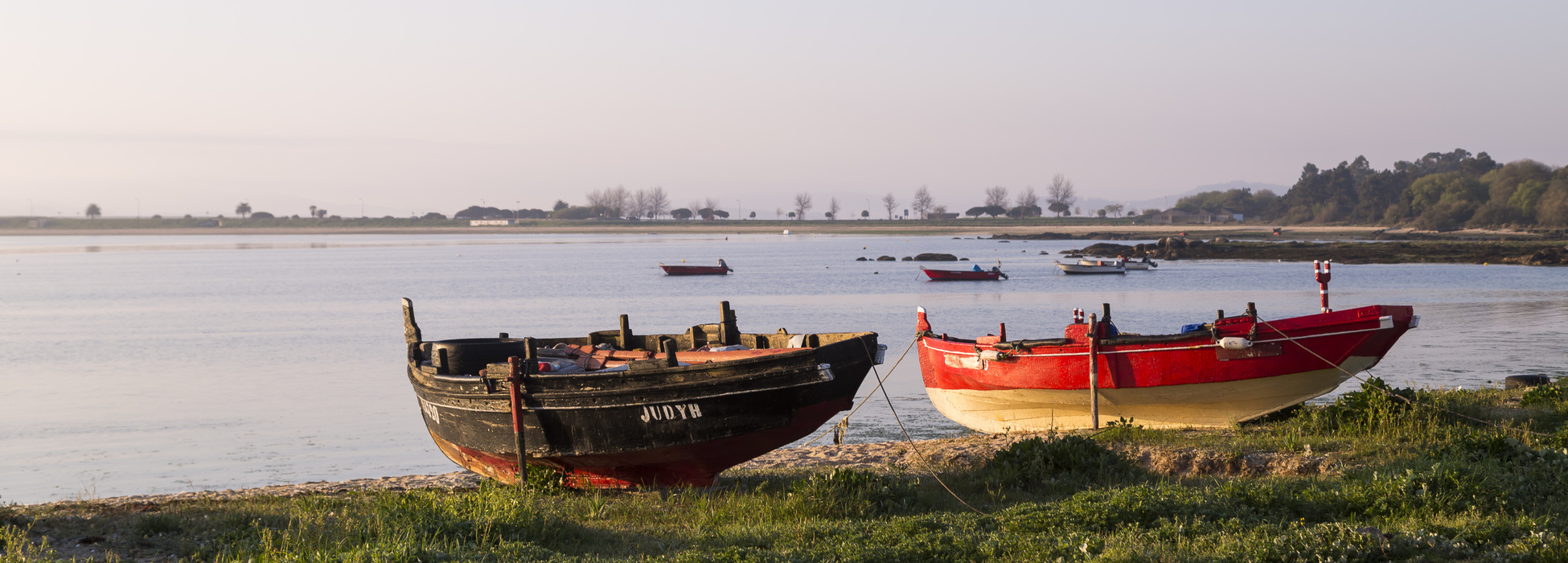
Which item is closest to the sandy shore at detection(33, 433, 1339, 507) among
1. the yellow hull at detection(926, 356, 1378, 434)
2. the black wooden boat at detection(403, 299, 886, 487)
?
the yellow hull at detection(926, 356, 1378, 434)

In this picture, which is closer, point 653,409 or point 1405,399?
point 653,409

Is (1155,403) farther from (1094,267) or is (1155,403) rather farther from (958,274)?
(1094,267)

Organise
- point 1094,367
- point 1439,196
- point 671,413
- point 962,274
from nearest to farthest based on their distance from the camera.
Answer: point 671,413
point 1094,367
point 962,274
point 1439,196

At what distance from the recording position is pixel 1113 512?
8109mm

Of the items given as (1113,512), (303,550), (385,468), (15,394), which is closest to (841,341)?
(1113,512)

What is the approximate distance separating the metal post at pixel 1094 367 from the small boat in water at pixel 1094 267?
56.0 metres

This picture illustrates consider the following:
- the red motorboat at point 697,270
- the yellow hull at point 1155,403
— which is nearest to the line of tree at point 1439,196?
the red motorboat at point 697,270

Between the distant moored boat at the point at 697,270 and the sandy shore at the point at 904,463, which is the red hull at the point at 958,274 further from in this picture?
the sandy shore at the point at 904,463

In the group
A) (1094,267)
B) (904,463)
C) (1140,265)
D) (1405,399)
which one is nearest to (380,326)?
(904,463)

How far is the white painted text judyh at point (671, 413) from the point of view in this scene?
11.3 m

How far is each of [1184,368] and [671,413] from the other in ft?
24.1

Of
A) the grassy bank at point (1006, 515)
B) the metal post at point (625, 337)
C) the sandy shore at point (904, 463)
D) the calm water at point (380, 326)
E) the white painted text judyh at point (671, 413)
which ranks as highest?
the metal post at point (625, 337)

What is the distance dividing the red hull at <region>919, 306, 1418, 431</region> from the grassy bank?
1.32m

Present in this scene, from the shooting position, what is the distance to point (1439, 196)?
153 metres
